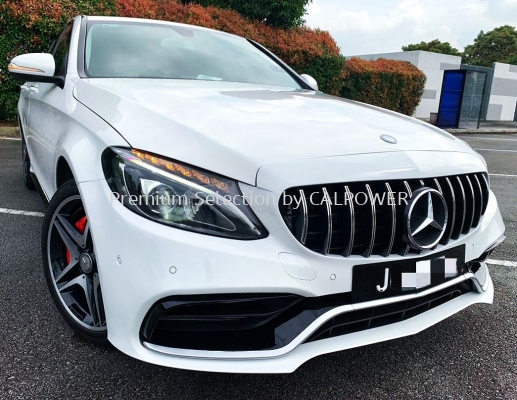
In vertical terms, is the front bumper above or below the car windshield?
below

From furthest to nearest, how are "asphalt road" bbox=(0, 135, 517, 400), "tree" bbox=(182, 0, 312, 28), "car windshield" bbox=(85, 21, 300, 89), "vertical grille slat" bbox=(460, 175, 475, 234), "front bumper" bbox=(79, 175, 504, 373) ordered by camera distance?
"tree" bbox=(182, 0, 312, 28), "car windshield" bbox=(85, 21, 300, 89), "vertical grille slat" bbox=(460, 175, 475, 234), "asphalt road" bbox=(0, 135, 517, 400), "front bumper" bbox=(79, 175, 504, 373)

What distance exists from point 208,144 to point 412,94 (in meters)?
15.2

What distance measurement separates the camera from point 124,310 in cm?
143

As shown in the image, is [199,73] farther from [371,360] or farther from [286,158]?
[371,360]

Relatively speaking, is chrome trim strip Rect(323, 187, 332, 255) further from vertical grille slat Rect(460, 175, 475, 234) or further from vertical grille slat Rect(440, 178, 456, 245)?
vertical grille slat Rect(460, 175, 475, 234)

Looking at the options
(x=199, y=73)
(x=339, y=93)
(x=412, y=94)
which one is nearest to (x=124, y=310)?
(x=199, y=73)

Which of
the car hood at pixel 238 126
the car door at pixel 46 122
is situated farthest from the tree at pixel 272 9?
the car hood at pixel 238 126

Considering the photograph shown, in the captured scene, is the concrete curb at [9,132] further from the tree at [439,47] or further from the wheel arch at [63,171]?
the tree at [439,47]

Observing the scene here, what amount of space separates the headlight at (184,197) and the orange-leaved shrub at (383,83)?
1204 cm

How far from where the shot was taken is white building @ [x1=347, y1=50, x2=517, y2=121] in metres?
20.0

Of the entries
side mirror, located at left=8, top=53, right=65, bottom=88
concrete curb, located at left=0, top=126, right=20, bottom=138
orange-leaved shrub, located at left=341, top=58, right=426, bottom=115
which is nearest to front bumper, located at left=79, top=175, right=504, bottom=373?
side mirror, located at left=8, top=53, right=65, bottom=88

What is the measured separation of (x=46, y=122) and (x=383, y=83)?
43.0 feet

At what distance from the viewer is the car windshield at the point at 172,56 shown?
2533 millimetres

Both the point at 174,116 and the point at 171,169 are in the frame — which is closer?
the point at 171,169
